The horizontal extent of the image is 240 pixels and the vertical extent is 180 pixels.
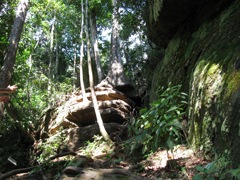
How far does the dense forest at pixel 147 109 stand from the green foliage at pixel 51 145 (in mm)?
38

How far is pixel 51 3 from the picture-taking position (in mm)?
18859

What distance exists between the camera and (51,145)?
392 inches

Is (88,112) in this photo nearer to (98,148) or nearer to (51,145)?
(51,145)

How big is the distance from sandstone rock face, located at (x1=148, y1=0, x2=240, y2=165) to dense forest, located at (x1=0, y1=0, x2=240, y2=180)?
0.02 m

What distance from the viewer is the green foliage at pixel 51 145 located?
9462 mm

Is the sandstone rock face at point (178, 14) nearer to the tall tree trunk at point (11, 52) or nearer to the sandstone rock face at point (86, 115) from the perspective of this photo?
the sandstone rock face at point (86, 115)

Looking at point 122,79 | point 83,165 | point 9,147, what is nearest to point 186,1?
point 83,165

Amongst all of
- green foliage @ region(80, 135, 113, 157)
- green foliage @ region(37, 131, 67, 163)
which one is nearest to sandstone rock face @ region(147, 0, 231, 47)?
green foliage @ region(80, 135, 113, 157)

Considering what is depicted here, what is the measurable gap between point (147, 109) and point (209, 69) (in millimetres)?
1839

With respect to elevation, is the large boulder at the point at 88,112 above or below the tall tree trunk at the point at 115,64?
below

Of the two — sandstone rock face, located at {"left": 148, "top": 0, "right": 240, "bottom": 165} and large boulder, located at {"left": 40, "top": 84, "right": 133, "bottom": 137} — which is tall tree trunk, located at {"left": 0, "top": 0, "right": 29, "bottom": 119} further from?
sandstone rock face, located at {"left": 148, "top": 0, "right": 240, "bottom": 165}

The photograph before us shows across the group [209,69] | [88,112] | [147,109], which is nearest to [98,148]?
[88,112]

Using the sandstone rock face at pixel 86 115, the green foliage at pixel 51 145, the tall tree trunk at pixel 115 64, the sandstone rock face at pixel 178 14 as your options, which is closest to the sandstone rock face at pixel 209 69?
the sandstone rock face at pixel 178 14

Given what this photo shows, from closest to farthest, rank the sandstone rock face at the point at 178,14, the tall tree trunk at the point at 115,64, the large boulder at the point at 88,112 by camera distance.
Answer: the sandstone rock face at the point at 178,14 → the large boulder at the point at 88,112 → the tall tree trunk at the point at 115,64
